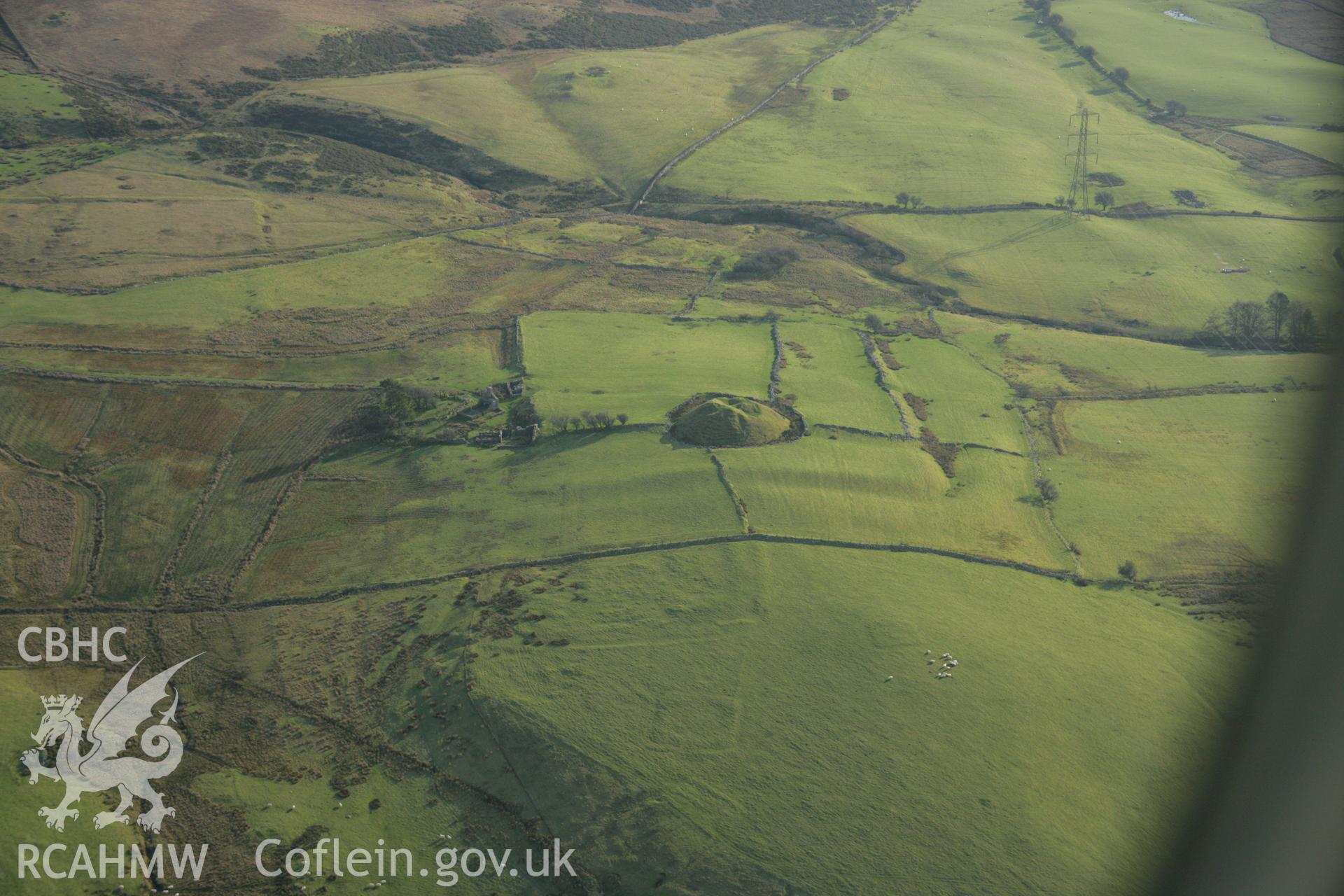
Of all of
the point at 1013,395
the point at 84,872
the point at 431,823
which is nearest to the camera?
the point at 84,872

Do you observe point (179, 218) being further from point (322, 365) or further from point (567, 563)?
point (567, 563)

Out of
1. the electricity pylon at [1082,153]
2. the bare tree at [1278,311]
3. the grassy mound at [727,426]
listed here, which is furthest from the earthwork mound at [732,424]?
the electricity pylon at [1082,153]

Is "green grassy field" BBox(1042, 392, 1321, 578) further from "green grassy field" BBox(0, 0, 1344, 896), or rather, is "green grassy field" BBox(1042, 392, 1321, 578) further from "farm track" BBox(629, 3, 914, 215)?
"farm track" BBox(629, 3, 914, 215)

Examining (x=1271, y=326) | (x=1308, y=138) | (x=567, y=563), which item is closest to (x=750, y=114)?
(x=1308, y=138)

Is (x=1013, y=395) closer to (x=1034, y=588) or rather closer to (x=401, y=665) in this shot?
(x=1034, y=588)

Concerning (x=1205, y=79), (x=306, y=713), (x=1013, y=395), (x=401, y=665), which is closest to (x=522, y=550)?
(x=401, y=665)

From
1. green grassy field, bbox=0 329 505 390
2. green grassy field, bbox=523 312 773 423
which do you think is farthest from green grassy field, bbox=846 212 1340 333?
green grassy field, bbox=0 329 505 390

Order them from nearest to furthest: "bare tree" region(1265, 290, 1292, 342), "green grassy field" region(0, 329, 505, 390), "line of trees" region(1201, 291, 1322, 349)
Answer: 1. "green grassy field" region(0, 329, 505, 390)
2. "line of trees" region(1201, 291, 1322, 349)
3. "bare tree" region(1265, 290, 1292, 342)

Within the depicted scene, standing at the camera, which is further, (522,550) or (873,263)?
(873,263)
